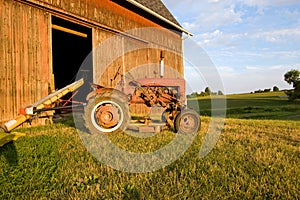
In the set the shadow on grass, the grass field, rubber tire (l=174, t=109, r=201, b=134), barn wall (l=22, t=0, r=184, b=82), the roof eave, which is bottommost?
the grass field

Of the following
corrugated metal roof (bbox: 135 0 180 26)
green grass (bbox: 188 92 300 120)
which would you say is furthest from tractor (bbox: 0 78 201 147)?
corrugated metal roof (bbox: 135 0 180 26)

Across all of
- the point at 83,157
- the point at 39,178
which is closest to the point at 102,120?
the point at 83,157

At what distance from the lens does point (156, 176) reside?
2.96 metres

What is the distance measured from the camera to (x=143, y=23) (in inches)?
A: 484

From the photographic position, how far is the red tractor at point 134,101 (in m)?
5.42

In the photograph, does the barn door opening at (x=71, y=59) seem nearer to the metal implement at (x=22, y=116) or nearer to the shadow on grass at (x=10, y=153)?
the metal implement at (x=22, y=116)

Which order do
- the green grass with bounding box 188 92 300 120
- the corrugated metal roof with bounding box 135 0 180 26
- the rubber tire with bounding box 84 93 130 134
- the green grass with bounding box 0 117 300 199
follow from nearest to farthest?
the green grass with bounding box 0 117 300 199, the rubber tire with bounding box 84 93 130 134, the corrugated metal roof with bounding box 135 0 180 26, the green grass with bounding box 188 92 300 120

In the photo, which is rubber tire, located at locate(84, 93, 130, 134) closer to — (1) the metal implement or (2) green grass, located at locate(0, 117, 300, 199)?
(1) the metal implement

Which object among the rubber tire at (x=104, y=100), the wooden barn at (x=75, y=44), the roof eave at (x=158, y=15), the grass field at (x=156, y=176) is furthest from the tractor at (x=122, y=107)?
the roof eave at (x=158, y=15)

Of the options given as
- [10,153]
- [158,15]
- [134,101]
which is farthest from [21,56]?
[158,15]

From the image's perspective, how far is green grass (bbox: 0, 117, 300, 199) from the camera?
97.6 inches

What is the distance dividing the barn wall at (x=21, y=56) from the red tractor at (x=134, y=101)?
2.59 metres

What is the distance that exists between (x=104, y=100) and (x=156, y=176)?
2.94 meters

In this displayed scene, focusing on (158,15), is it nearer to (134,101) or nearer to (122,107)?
(134,101)
